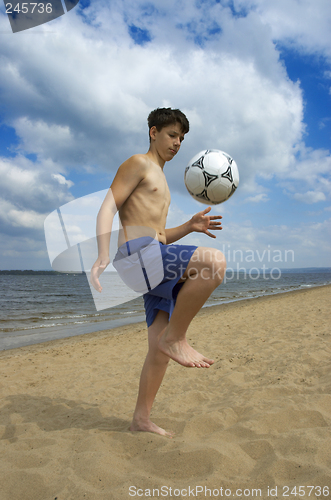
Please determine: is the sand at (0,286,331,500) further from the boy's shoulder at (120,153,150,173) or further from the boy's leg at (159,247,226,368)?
the boy's shoulder at (120,153,150,173)

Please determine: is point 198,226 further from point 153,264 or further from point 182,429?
point 182,429

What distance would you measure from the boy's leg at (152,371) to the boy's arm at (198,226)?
0.66 m

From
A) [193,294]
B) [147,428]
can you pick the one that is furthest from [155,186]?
[147,428]

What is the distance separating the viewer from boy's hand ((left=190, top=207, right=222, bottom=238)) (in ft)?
7.75

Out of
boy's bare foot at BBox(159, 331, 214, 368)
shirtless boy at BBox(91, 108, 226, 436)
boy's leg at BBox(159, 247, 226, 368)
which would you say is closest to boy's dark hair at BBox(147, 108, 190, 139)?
shirtless boy at BBox(91, 108, 226, 436)

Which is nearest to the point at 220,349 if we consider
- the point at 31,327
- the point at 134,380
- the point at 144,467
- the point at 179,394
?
the point at 134,380

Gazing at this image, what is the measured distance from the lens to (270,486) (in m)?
1.60

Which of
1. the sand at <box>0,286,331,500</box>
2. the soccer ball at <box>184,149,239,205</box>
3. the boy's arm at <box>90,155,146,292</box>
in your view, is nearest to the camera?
the sand at <box>0,286,331,500</box>

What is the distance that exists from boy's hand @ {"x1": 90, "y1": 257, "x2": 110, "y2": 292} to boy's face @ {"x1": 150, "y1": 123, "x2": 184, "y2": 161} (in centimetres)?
103

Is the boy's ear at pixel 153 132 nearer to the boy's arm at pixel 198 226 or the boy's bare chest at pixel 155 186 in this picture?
the boy's bare chest at pixel 155 186

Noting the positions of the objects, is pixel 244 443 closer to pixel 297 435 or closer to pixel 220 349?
pixel 297 435

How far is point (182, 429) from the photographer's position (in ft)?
8.23

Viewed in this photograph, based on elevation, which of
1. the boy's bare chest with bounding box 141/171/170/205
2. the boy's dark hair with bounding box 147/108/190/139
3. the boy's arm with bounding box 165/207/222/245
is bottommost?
the boy's arm with bounding box 165/207/222/245

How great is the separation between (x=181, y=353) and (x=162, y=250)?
0.66 metres
